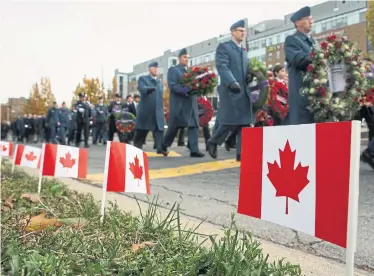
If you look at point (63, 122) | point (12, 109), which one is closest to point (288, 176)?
point (63, 122)

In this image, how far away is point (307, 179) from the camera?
1658 millimetres

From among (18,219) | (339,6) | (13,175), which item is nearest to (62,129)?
(13,175)

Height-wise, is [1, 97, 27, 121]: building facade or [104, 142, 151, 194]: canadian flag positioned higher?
[1, 97, 27, 121]: building facade

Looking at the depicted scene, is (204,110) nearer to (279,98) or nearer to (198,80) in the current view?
(279,98)

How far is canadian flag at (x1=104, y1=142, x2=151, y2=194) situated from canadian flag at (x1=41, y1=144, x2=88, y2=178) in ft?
4.49

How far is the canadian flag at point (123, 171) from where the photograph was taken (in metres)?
2.93

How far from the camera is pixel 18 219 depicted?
261 centimetres

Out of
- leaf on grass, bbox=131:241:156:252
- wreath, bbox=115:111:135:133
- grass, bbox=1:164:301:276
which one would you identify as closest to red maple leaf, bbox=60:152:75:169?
grass, bbox=1:164:301:276

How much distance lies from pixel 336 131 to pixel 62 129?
19.9 meters

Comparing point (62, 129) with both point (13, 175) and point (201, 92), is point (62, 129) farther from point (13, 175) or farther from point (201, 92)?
point (13, 175)

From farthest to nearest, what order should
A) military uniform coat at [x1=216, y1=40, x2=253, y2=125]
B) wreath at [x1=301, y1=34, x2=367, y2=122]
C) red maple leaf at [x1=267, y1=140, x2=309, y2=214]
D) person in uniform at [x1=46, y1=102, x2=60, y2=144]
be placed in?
1. person in uniform at [x1=46, y1=102, x2=60, y2=144]
2. military uniform coat at [x1=216, y1=40, x2=253, y2=125]
3. wreath at [x1=301, y1=34, x2=367, y2=122]
4. red maple leaf at [x1=267, y1=140, x2=309, y2=214]

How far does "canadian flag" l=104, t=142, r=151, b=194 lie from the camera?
9.62 ft

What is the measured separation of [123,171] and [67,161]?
1.50 m

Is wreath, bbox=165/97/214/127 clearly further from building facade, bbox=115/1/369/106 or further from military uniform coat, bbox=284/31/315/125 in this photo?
building facade, bbox=115/1/369/106
